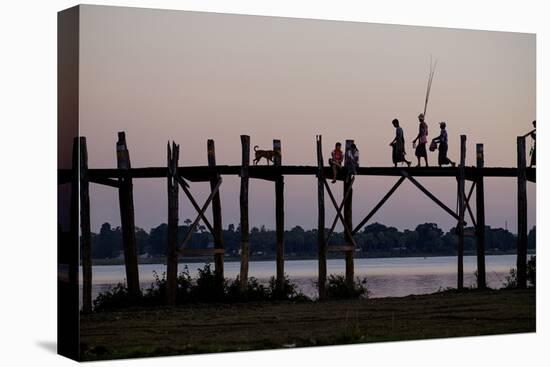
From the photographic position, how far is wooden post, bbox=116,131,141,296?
19.9 meters

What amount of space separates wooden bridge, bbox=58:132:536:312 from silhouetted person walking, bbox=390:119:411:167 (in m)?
0.19

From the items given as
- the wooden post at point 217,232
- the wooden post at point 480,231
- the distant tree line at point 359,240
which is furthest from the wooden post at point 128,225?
the wooden post at point 480,231

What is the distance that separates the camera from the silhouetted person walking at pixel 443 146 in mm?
21266

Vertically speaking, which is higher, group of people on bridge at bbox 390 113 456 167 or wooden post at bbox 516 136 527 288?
group of people on bridge at bbox 390 113 456 167

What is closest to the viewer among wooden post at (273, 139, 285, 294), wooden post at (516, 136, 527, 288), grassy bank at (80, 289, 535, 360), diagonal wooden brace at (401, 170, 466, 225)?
grassy bank at (80, 289, 535, 360)

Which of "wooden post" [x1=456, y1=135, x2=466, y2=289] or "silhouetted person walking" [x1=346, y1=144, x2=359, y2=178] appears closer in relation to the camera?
"silhouetted person walking" [x1=346, y1=144, x2=359, y2=178]

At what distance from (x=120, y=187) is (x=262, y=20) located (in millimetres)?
2827

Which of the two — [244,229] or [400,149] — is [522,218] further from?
[244,229]

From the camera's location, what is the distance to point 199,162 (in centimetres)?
2045

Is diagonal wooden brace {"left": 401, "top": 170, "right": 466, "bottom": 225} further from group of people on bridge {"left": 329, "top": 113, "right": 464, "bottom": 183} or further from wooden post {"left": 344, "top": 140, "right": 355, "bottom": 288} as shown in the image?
wooden post {"left": 344, "top": 140, "right": 355, "bottom": 288}

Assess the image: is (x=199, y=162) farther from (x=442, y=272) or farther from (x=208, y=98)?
(x=442, y=272)

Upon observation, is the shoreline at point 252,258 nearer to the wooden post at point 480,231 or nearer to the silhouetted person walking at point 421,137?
the wooden post at point 480,231

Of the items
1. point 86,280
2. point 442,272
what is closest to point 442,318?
point 442,272

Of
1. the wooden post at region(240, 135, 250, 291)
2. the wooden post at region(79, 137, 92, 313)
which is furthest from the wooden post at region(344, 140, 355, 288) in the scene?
the wooden post at region(79, 137, 92, 313)
